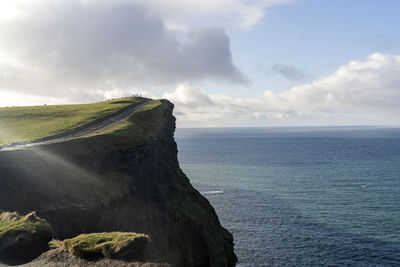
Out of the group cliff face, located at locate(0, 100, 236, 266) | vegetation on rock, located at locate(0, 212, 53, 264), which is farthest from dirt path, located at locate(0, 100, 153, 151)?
vegetation on rock, located at locate(0, 212, 53, 264)

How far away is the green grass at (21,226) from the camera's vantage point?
848 inches

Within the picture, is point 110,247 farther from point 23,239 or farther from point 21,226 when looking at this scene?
point 21,226

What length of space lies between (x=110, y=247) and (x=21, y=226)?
27.5 feet

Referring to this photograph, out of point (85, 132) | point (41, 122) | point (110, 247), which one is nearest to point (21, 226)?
point (110, 247)

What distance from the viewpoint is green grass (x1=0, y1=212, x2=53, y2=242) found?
70.6ft

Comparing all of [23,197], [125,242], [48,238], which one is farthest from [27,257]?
[23,197]

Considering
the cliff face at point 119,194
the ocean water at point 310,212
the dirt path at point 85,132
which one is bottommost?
the ocean water at point 310,212

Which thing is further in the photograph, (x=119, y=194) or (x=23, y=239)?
(x=119, y=194)

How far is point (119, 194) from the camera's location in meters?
45.1

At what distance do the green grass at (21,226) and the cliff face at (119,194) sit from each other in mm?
8826

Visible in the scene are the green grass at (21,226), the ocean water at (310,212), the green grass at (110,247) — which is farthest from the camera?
the ocean water at (310,212)

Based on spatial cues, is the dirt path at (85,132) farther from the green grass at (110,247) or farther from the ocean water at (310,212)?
the ocean water at (310,212)

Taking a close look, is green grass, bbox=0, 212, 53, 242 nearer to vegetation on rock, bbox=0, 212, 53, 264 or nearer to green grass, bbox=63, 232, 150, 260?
vegetation on rock, bbox=0, 212, 53, 264

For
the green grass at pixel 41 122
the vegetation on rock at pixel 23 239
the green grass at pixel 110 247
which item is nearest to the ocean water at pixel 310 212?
the green grass at pixel 41 122
